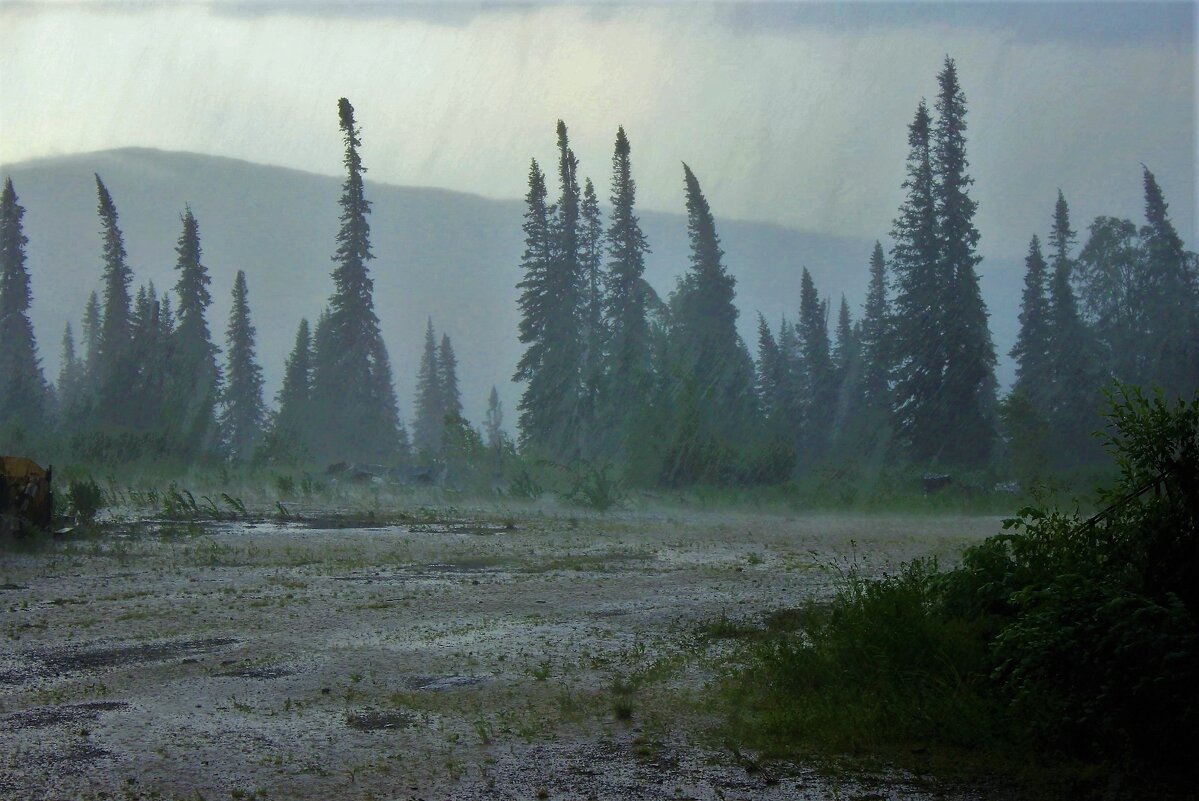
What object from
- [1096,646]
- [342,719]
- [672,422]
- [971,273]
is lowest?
[342,719]

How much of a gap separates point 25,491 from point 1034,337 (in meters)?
47.6

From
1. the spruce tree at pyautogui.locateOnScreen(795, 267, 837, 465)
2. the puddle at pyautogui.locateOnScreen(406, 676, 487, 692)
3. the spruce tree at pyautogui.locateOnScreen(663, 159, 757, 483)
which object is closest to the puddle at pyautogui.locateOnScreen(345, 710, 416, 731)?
the puddle at pyautogui.locateOnScreen(406, 676, 487, 692)

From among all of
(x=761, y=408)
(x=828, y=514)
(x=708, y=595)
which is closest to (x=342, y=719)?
(x=708, y=595)

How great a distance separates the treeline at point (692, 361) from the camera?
43062mm

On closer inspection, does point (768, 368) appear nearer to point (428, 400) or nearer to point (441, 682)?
point (428, 400)

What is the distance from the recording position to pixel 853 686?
343 inches

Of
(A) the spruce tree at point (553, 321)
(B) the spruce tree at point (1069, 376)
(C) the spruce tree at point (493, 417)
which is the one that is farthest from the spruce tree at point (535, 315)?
(C) the spruce tree at point (493, 417)

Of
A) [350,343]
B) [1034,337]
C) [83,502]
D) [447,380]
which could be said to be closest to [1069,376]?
[1034,337]

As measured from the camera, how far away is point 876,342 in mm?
59781

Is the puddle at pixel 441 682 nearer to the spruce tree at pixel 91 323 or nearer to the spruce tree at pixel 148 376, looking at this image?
the spruce tree at pixel 148 376

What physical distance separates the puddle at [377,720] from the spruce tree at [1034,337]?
48224mm

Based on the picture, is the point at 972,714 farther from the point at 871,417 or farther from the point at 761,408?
the point at 761,408

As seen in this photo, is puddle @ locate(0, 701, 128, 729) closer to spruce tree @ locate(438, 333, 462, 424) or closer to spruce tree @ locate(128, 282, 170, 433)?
spruce tree @ locate(128, 282, 170, 433)

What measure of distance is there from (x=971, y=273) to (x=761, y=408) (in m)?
15.4
